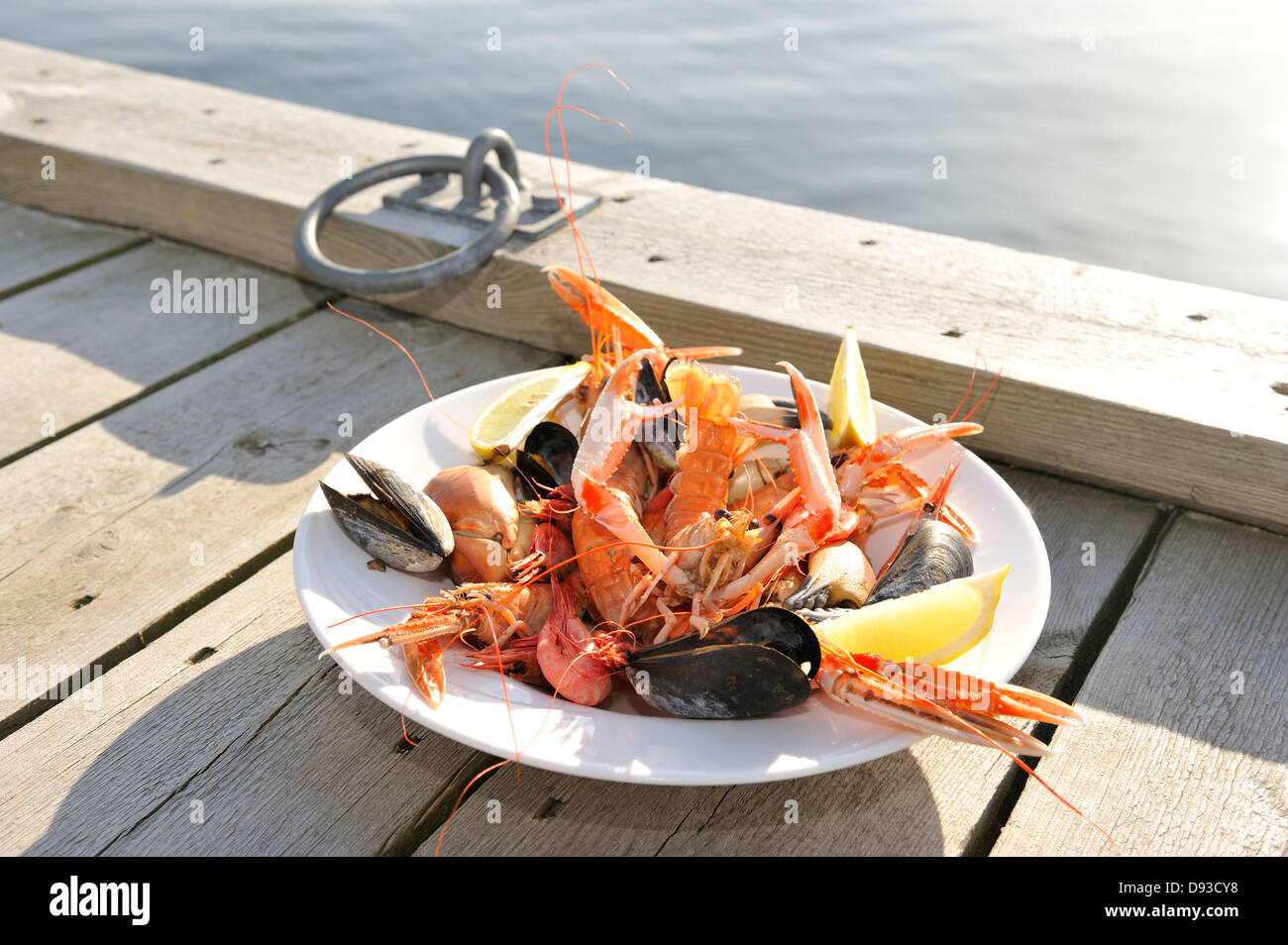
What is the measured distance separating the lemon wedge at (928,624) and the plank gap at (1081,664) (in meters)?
Answer: 0.22

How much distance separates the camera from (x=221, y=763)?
1.35m

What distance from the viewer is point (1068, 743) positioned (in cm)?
137

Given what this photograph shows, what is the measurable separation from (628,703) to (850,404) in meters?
0.64

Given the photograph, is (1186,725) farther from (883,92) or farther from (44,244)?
(883,92)

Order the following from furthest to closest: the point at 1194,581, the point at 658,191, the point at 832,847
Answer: the point at 658,191
the point at 1194,581
the point at 832,847

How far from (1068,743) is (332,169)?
7.94ft

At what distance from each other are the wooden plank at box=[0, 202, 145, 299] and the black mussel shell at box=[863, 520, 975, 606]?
244 cm

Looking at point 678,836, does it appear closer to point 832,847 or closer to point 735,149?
point 832,847

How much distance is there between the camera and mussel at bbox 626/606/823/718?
117 centimetres

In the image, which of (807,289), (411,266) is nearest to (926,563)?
(807,289)

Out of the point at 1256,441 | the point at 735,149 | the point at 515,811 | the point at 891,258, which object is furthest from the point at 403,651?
the point at 735,149
